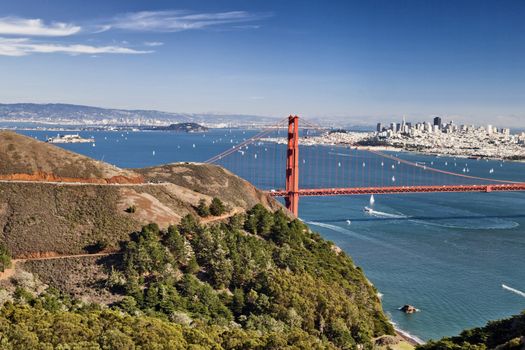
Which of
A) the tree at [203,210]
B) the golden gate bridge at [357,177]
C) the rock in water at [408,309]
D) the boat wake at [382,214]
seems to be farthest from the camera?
the boat wake at [382,214]

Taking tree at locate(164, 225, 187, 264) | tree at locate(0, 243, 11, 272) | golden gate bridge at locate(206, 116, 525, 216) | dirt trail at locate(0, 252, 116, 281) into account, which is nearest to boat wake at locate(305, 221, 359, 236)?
golden gate bridge at locate(206, 116, 525, 216)

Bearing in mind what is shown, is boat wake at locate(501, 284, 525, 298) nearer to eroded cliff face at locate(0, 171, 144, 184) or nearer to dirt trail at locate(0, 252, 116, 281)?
eroded cliff face at locate(0, 171, 144, 184)

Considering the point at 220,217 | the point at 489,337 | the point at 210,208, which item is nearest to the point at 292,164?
the point at 220,217

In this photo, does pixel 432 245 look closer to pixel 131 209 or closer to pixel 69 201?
pixel 131 209

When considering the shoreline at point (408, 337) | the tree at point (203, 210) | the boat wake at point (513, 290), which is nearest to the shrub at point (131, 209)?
the tree at point (203, 210)

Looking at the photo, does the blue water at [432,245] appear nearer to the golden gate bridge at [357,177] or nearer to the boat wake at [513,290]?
the boat wake at [513,290]

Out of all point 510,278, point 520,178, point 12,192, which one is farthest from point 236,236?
point 520,178

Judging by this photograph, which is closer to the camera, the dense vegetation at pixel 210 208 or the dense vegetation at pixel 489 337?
the dense vegetation at pixel 489 337
